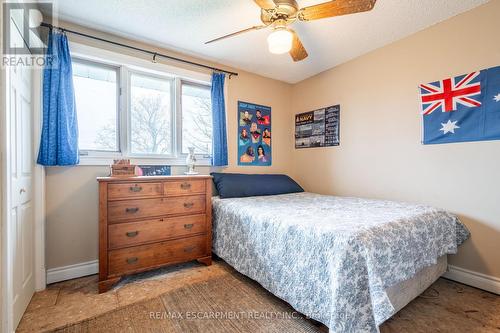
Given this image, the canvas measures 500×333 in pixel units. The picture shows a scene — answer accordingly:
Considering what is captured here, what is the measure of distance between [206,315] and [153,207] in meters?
1.01

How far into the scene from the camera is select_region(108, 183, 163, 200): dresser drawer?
6.30 ft

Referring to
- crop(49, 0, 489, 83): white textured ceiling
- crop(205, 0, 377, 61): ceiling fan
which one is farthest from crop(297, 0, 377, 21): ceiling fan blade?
crop(49, 0, 489, 83): white textured ceiling

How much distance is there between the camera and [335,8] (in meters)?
1.58

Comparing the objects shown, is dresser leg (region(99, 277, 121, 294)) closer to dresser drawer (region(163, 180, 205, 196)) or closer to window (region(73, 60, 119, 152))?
dresser drawer (region(163, 180, 205, 196))

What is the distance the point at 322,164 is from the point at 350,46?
1505 mm

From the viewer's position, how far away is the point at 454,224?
1935 mm

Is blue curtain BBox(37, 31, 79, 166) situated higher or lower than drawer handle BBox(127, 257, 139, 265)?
higher

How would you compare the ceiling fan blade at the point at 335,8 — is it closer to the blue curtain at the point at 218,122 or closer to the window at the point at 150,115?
the blue curtain at the point at 218,122

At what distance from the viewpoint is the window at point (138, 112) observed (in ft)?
7.58

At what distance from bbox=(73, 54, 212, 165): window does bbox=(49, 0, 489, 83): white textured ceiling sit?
0.34 metres

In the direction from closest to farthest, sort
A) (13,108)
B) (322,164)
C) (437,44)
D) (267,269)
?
(13,108) < (267,269) < (437,44) < (322,164)

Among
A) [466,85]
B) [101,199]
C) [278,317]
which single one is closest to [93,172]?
[101,199]

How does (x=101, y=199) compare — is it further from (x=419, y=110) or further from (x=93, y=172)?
(x=419, y=110)

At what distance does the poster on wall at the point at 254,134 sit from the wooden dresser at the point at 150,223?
3.48 feet
